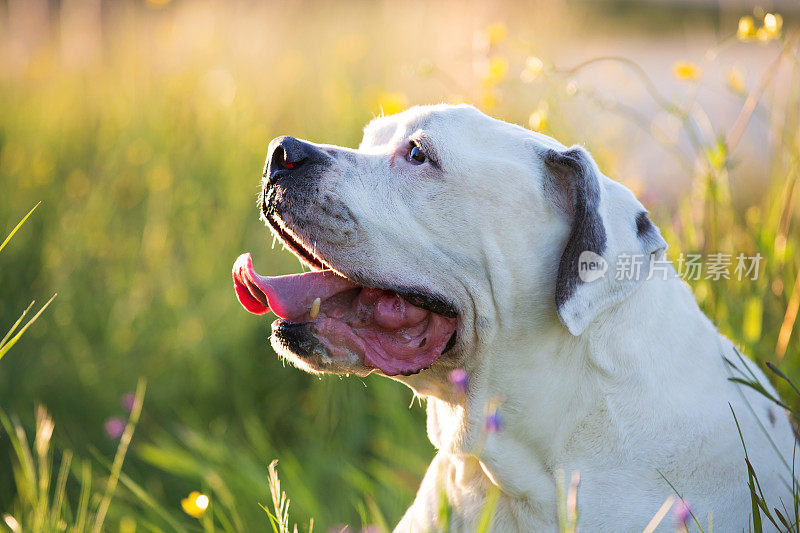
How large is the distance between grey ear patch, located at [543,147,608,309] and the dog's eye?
0.36 m

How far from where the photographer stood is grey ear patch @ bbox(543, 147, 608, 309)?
2.31 metres

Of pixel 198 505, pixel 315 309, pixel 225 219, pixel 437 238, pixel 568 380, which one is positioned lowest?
pixel 225 219

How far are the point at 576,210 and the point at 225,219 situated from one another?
296 cm

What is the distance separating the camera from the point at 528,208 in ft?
8.02

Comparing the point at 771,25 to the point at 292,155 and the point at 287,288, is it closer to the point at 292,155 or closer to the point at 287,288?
the point at 292,155

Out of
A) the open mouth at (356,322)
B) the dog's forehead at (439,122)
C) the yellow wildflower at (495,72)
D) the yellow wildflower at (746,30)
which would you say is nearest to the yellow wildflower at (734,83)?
the yellow wildflower at (746,30)

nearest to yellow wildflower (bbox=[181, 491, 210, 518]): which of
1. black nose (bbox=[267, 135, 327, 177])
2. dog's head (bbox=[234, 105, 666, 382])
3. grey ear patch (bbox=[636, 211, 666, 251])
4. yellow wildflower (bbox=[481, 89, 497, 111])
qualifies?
dog's head (bbox=[234, 105, 666, 382])

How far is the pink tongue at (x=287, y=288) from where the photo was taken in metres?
2.51

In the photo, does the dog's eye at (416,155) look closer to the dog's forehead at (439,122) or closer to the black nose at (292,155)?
the dog's forehead at (439,122)

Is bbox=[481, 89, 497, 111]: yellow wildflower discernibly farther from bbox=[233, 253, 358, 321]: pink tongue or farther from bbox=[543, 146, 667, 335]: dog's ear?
bbox=[233, 253, 358, 321]: pink tongue

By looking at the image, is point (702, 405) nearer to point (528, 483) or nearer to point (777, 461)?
point (777, 461)

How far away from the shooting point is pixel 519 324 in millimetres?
2465

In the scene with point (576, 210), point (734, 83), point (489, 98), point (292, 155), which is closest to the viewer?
point (576, 210)

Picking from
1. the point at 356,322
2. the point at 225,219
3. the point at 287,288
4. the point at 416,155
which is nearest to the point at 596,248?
the point at 416,155
